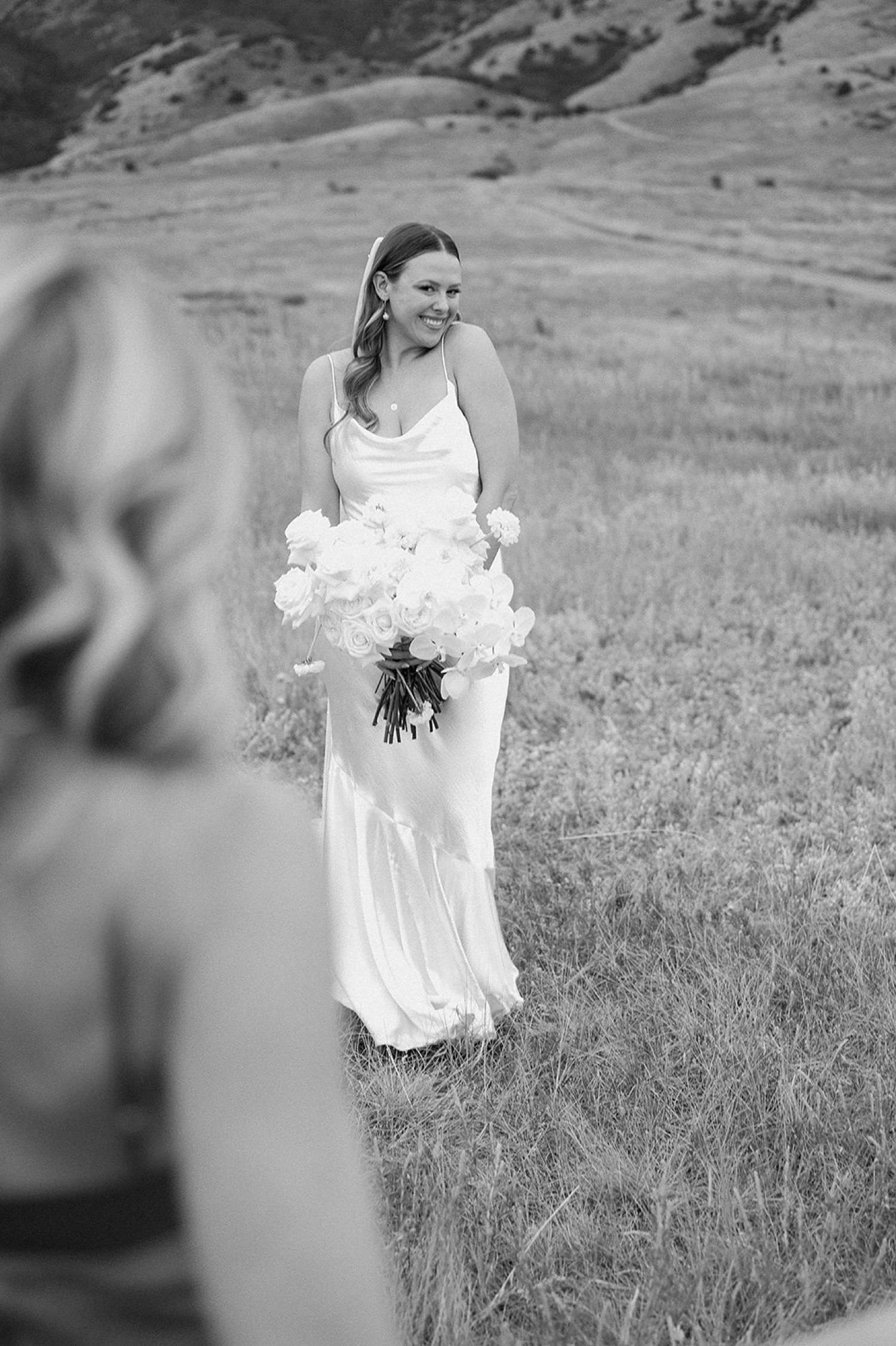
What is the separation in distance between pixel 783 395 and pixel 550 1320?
13.8m

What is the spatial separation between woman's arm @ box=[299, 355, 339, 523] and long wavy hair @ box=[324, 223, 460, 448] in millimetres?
40

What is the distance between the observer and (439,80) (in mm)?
20094

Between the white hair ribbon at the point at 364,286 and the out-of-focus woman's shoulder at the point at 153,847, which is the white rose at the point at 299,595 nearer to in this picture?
the white hair ribbon at the point at 364,286

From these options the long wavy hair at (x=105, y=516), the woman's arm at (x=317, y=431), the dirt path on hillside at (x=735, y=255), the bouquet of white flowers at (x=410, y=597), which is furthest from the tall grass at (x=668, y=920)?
the dirt path on hillside at (x=735, y=255)

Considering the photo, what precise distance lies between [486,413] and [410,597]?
102cm

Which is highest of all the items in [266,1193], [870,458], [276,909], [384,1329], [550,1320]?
[276,909]

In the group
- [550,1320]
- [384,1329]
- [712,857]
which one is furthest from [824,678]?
[384,1329]

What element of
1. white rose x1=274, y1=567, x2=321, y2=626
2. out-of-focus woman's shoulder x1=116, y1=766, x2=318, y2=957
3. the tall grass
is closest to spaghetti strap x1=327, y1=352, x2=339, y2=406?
white rose x1=274, y1=567, x2=321, y2=626

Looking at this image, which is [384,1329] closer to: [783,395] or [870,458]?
[870,458]

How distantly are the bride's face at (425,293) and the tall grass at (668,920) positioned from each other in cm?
209

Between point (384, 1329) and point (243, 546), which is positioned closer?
point (384, 1329)

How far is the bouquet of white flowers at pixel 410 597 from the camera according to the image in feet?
13.4

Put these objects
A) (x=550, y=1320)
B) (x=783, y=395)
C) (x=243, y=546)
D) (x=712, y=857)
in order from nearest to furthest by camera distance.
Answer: (x=550, y=1320), (x=712, y=857), (x=243, y=546), (x=783, y=395)

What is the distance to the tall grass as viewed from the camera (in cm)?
319
